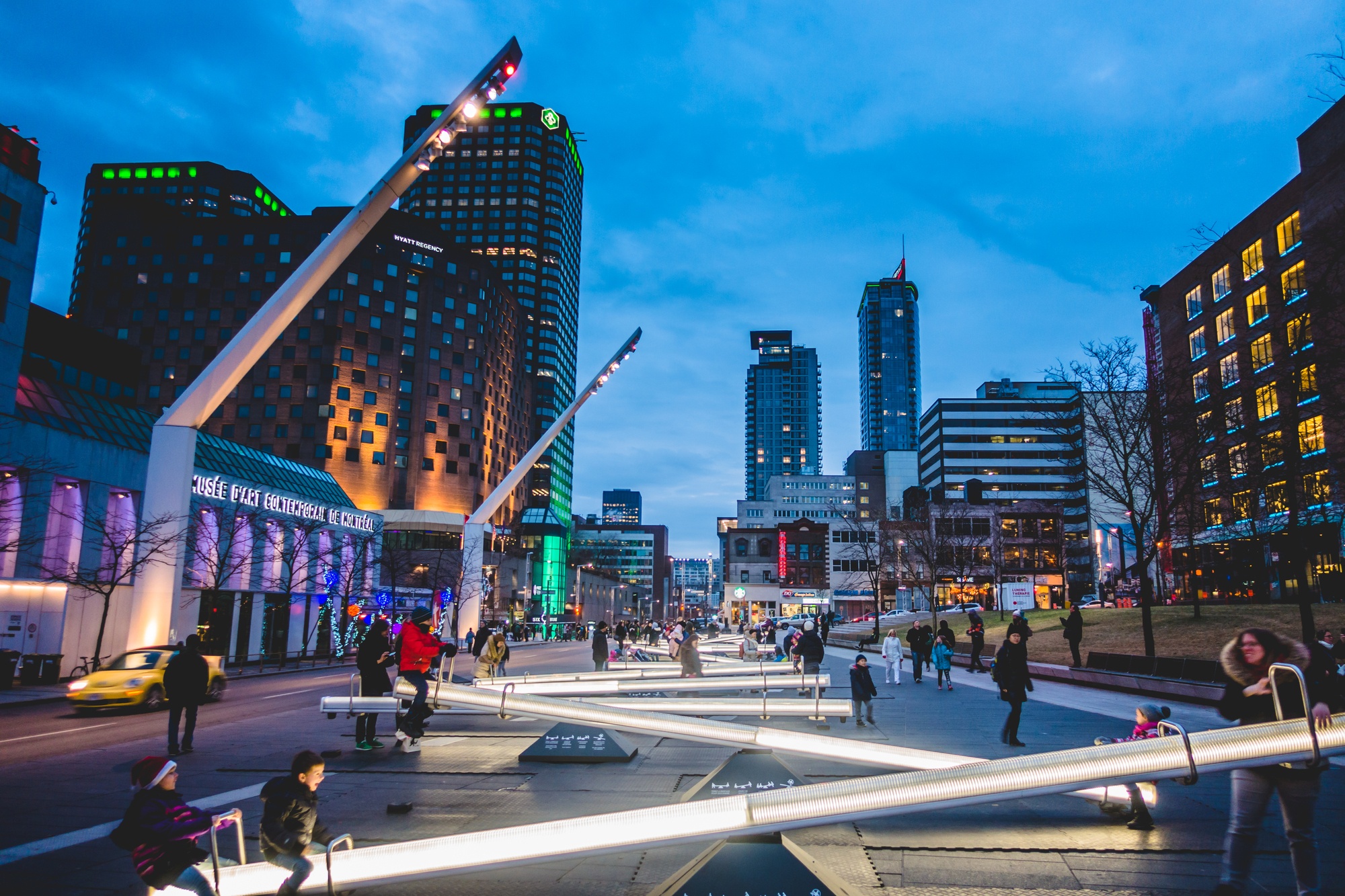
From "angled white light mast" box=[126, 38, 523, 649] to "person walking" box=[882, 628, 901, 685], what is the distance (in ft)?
73.4

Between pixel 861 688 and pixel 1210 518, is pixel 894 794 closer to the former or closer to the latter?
pixel 861 688

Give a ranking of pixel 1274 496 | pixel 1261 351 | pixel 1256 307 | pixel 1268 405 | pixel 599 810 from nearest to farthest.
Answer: pixel 599 810, pixel 1274 496, pixel 1261 351, pixel 1268 405, pixel 1256 307

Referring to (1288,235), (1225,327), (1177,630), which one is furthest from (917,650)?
(1225,327)

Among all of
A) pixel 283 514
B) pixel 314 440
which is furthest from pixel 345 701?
pixel 314 440

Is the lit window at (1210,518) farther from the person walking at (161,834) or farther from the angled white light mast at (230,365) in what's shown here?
the person walking at (161,834)

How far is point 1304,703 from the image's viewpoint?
462 cm

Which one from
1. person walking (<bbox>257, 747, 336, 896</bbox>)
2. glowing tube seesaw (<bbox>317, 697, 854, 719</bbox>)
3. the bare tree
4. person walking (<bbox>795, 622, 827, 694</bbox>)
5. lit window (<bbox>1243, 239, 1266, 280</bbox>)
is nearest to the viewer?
person walking (<bbox>257, 747, 336, 896</bbox>)

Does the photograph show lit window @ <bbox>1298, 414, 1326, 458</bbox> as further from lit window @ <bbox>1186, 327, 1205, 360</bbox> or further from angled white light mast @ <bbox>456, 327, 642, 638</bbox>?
angled white light mast @ <bbox>456, 327, 642, 638</bbox>

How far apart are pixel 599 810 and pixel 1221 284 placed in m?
69.8

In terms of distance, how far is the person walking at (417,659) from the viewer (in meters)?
11.5

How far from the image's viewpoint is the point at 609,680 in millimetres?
14828

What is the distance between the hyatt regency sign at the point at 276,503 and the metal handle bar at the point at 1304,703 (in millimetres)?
33209

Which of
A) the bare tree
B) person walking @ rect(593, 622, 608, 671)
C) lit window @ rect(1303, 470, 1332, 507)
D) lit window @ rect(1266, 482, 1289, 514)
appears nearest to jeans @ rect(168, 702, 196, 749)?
person walking @ rect(593, 622, 608, 671)

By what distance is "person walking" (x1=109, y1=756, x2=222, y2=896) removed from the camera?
464 cm
